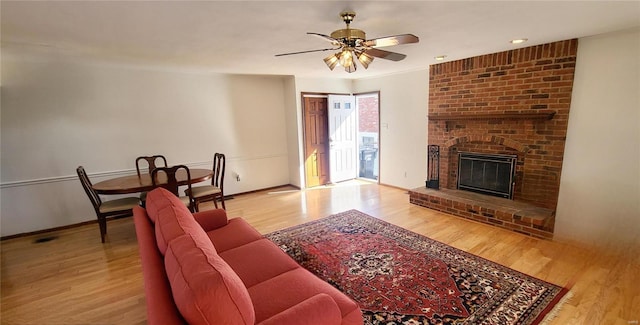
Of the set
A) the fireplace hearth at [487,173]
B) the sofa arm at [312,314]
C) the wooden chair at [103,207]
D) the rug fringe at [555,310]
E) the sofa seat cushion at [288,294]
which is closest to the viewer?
the sofa arm at [312,314]

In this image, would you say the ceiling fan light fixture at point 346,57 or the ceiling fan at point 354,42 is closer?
the ceiling fan at point 354,42

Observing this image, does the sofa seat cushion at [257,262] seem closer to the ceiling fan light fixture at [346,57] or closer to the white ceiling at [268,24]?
the ceiling fan light fixture at [346,57]

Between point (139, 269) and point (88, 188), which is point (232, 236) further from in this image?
point (88, 188)

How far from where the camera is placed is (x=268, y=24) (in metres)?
2.31

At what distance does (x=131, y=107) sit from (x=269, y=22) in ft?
10.2

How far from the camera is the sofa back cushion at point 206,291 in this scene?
98 cm

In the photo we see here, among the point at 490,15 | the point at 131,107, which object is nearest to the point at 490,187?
the point at 490,15

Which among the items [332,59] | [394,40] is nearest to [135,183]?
[332,59]

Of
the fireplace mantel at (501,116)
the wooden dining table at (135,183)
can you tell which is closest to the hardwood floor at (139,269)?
the wooden dining table at (135,183)

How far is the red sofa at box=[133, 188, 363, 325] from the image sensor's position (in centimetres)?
102

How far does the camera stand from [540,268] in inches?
101

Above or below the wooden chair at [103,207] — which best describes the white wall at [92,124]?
above

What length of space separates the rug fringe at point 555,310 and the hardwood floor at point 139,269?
0.02 metres

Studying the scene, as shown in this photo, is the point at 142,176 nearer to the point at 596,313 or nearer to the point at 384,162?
the point at 384,162
